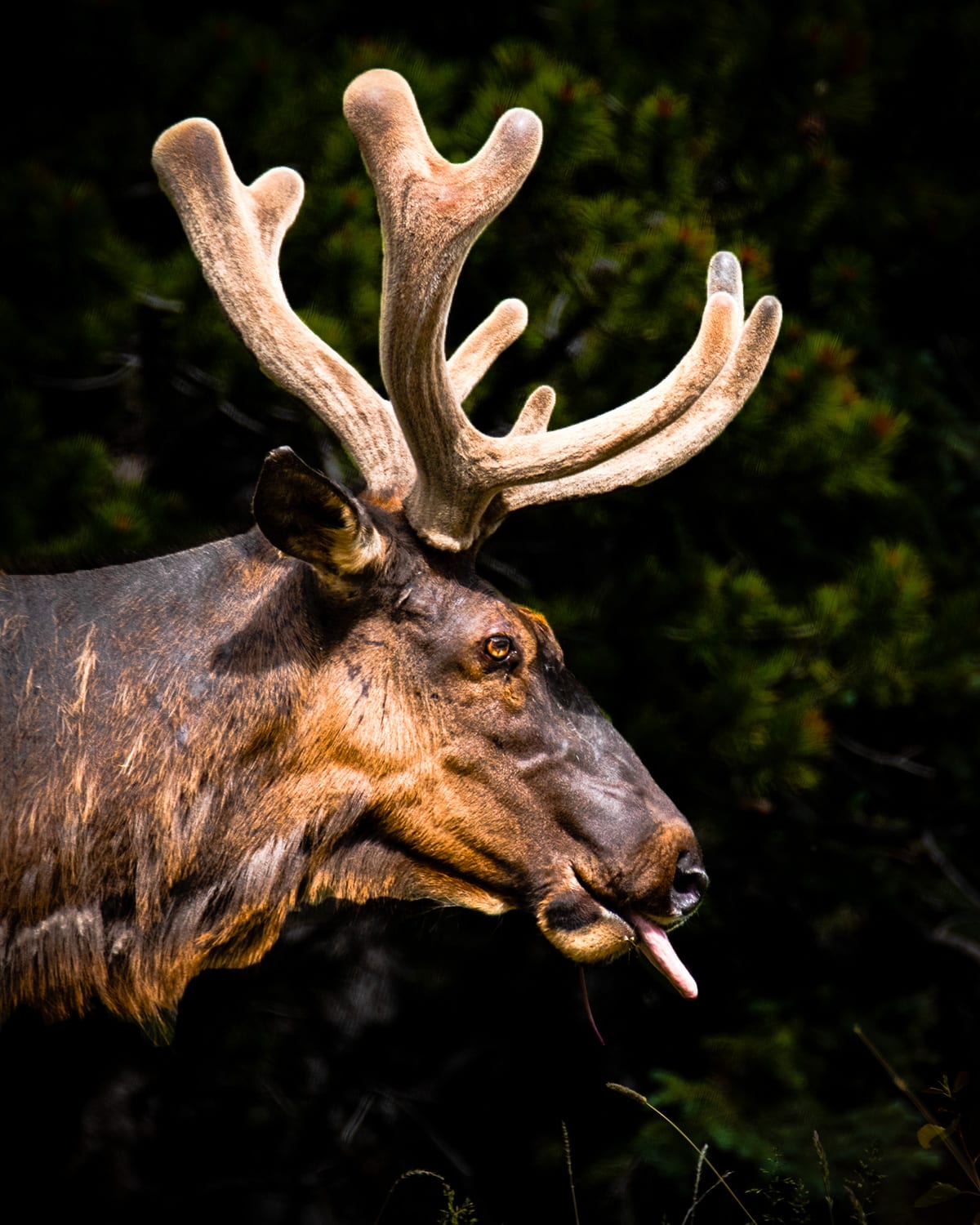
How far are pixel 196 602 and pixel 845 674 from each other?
2580 mm

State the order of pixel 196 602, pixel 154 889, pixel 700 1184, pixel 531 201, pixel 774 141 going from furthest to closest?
pixel 774 141, pixel 531 201, pixel 700 1184, pixel 196 602, pixel 154 889

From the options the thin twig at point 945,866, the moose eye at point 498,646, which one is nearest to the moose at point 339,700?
the moose eye at point 498,646

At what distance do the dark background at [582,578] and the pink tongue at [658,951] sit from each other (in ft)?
4.74

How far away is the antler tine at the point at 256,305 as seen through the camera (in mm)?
3006

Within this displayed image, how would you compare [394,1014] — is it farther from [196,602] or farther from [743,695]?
[196,602]

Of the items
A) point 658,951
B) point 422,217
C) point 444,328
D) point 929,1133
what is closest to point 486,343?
point 444,328

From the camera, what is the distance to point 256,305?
9.96 ft

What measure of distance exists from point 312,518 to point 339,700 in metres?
0.41

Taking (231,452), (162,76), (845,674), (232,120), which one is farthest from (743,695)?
(162,76)

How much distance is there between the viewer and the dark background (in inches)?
171

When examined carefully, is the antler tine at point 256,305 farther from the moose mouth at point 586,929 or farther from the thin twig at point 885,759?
the thin twig at point 885,759

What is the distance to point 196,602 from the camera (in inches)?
113

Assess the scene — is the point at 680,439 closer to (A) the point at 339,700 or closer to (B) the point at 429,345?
(B) the point at 429,345

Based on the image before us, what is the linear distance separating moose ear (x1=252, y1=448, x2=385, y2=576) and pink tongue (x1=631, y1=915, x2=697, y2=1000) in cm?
99
